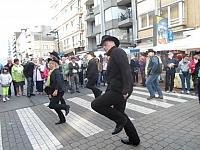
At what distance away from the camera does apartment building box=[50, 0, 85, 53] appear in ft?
150

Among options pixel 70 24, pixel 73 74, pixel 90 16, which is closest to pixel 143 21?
pixel 90 16

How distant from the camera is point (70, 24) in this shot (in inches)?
1981

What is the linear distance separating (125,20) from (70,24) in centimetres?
2172

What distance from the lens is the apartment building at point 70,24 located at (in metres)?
45.6

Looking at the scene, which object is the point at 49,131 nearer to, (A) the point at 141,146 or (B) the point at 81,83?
(A) the point at 141,146

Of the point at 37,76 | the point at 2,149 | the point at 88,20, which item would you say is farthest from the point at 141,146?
the point at 88,20

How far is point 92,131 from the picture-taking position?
228 inches

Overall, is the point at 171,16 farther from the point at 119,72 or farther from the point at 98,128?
the point at 119,72

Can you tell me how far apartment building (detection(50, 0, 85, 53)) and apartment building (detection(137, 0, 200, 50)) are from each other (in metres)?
19.4

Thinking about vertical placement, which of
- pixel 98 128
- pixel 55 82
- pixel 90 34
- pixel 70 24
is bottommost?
pixel 98 128

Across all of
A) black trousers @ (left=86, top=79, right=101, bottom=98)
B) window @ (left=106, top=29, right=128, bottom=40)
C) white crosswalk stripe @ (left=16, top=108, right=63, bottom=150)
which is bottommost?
white crosswalk stripe @ (left=16, top=108, right=63, bottom=150)

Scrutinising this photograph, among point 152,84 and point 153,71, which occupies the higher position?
point 153,71

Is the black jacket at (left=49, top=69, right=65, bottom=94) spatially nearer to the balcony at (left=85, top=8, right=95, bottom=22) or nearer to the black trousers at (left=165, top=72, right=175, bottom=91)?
→ the black trousers at (left=165, top=72, right=175, bottom=91)

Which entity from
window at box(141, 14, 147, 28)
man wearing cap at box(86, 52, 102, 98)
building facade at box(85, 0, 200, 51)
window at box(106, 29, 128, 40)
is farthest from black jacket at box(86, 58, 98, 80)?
window at box(106, 29, 128, 40)
